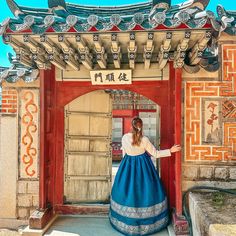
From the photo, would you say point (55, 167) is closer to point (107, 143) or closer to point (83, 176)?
point (83, 176)

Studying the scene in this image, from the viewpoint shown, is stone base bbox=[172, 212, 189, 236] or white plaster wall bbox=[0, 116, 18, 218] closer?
stone base bbox=[172, 212, 189, 236]

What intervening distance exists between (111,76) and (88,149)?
1666 mm

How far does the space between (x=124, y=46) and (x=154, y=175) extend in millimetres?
2211

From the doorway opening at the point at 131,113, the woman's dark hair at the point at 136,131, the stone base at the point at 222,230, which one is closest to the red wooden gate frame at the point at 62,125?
the woman's dark hair at the point at 136,131

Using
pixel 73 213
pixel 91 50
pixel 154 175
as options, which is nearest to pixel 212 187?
pixel 154 175

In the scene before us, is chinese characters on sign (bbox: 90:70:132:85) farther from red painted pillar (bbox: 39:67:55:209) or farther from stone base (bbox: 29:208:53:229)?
stone base (bbox: 29:208:53:229)

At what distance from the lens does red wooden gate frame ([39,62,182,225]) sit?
485 centimetres

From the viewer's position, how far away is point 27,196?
17.5 feet

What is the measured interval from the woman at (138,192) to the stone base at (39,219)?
113cm

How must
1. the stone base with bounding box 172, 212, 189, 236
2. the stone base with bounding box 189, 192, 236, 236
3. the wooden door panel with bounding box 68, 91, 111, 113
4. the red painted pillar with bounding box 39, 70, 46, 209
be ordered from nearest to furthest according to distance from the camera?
1. the stone base with bounding box 189, 192, 236, 236
2. the stone base with bounding box 172, 212, 189, 236
3. the red painted pillar with bounding box 39, 70, 46, 209
4. the wooden door panel with bounding box 68, 91, 111, 113

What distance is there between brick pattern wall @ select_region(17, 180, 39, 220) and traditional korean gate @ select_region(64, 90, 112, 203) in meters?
0.57

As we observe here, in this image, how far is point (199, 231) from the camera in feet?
12.6

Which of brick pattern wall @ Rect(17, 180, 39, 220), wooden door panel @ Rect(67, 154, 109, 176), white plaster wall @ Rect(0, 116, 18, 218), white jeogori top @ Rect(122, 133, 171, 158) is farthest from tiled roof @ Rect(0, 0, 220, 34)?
brick pattern wall @ Rect(17, 180, 39, 220)

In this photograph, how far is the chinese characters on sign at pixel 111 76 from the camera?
5.09 metres
